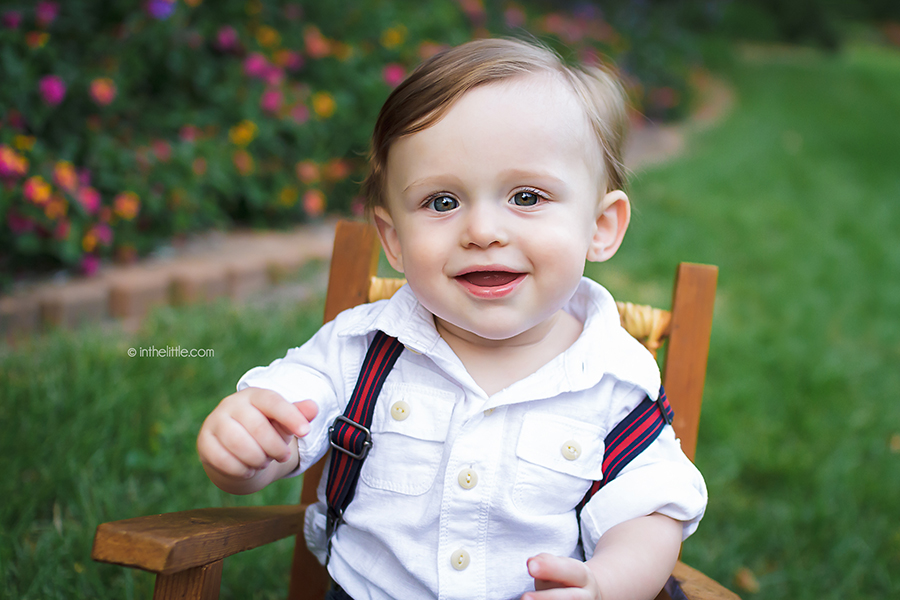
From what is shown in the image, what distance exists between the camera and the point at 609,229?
132 cm

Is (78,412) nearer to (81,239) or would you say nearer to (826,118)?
(81,239)

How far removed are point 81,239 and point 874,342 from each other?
3623mm

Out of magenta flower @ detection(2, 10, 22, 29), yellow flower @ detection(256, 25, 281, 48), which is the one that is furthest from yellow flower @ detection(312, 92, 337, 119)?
magenta flower @ detection(2, 10, 22, 29)

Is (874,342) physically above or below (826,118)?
below

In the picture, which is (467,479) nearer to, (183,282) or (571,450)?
(571,450)

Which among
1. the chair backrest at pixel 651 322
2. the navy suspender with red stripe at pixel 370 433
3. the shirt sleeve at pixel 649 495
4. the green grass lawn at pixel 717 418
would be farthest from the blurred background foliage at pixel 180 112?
the shirt sleeve at pixel 649 495

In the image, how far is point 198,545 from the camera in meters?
1.01

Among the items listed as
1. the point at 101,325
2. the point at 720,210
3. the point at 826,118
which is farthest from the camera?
the point at 826,118

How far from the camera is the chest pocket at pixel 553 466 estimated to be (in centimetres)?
120

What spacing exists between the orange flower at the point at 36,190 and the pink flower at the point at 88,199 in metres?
0.14

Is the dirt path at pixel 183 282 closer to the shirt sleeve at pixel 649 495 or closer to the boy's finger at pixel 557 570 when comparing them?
the shirt sleeve at pixel 649 495

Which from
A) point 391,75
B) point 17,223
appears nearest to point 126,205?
point 17,223

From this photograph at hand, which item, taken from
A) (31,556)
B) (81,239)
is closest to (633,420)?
(31,556)

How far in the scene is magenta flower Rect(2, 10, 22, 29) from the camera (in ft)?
9.37
